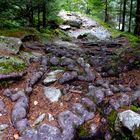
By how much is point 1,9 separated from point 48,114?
807 centimetres

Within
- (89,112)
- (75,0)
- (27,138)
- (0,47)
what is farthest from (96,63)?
(75,0)

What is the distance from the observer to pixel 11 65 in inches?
296

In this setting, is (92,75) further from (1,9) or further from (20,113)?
(1,9)

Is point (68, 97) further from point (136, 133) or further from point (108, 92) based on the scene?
point (136, 133)

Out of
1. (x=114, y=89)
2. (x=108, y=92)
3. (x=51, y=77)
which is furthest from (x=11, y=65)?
(x=114, y=89)

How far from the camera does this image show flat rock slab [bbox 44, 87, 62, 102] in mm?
6749

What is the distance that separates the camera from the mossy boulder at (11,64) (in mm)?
7268

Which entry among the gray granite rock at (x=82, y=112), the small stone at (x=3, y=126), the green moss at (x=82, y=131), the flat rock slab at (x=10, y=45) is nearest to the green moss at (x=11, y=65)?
the flat rock slab at (x=10, y=45)

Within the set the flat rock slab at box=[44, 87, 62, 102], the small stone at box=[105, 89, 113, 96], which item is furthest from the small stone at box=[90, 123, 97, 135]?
the flat rock slab at box=[44, 87, 62, 102]

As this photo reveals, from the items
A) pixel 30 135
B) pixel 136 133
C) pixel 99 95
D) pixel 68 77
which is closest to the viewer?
pixel 136 133

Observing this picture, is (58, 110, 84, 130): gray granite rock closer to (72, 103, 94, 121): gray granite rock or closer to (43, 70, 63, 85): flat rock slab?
(72, 103, 94, 121): gray granite rock

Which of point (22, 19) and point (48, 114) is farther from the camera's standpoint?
point (22, 19)

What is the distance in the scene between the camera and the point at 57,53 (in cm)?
953

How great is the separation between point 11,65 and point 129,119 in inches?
149
